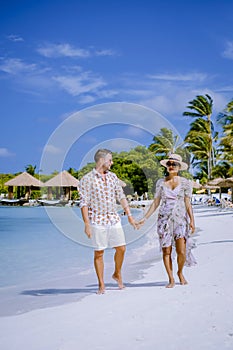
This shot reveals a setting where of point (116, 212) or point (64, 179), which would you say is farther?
point (64, 179)

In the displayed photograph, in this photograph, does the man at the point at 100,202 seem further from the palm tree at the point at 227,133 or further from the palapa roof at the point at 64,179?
the palm tree at the point at 227,133

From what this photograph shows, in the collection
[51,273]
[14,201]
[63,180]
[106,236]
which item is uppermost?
[63,180]

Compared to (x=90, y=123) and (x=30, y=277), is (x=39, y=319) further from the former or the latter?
(x=30, y=277)

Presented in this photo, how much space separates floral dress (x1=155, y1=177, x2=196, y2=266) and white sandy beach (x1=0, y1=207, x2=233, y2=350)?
498mm

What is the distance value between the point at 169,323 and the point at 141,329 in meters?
0.23

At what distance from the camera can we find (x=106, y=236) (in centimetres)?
439

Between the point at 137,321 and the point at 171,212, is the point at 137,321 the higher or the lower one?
the lower one

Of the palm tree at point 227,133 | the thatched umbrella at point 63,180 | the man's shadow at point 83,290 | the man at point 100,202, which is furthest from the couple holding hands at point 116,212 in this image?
the palm tree at point 227,133

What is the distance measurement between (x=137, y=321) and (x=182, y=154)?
104ft

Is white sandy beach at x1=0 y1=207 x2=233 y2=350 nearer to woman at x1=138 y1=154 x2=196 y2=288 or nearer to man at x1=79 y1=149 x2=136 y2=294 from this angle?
woman at x1=138 y1=154 x2=196 y2=288

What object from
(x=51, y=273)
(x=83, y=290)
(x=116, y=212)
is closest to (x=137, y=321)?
(x=116, y=212)

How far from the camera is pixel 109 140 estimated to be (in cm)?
599

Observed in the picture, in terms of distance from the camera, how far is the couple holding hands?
430 centimetres

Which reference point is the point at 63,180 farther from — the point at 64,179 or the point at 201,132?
the point at 201,132
